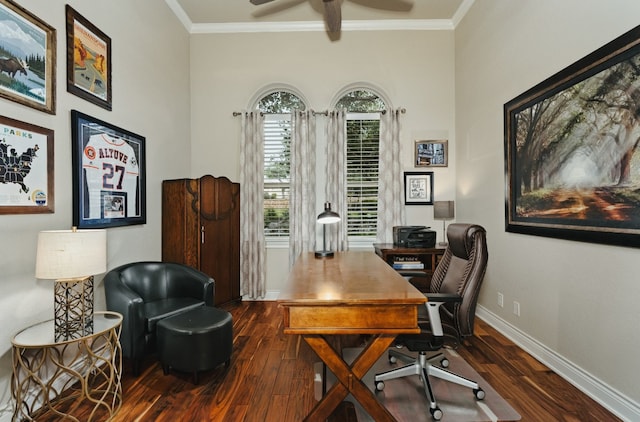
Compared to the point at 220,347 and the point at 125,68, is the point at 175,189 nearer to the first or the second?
the point at 125,68

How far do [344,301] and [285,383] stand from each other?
112cm

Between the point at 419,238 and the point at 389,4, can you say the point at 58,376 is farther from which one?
the point at 389,4

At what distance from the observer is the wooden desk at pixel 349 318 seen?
1.53m

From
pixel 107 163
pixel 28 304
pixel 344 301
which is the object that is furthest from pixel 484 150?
pixel 28 304

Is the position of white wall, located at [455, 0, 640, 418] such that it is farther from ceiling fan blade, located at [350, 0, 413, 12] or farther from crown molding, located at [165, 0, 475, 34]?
ceiling fan blade, located at [350, 0, 413, 12]

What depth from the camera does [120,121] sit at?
108 inches

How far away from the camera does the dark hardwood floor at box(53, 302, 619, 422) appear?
187cm

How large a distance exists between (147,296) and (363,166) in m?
2.90

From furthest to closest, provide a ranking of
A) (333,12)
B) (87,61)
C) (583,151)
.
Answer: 1. (333,12)
2. (87,61)
3. (583,151)

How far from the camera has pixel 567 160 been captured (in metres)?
2.22

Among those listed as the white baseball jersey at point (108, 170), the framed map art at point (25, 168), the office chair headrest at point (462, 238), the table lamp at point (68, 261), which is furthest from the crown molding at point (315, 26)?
the table lamp at point (68, 261)

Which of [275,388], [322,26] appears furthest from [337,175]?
[275,388]

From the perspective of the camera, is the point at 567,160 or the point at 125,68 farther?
the point at 125,68

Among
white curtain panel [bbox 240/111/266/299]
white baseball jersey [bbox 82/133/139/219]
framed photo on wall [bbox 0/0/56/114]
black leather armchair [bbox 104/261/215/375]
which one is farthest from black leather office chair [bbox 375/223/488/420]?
framed photo on wall [bbox 0/0/56/114]
